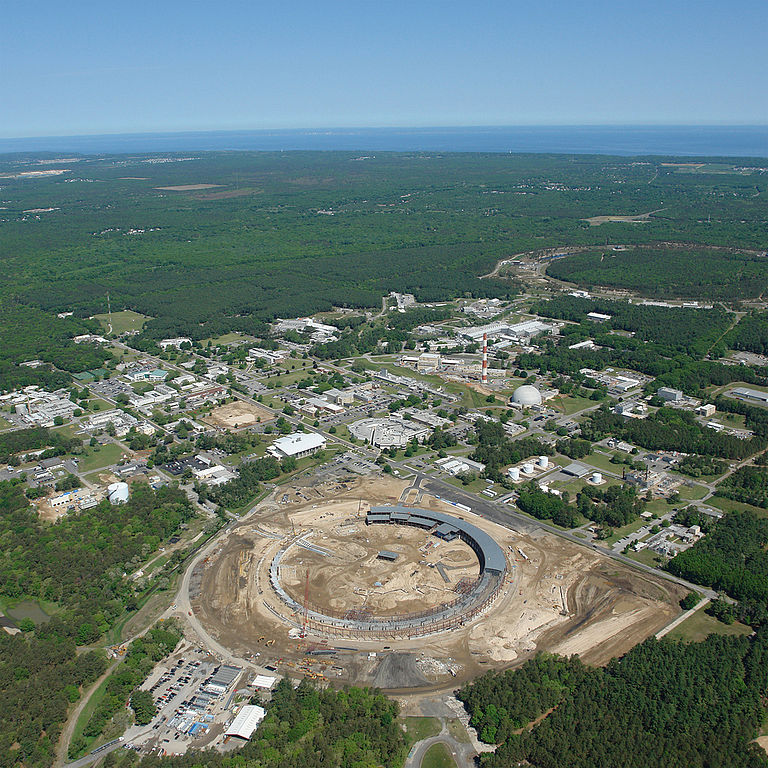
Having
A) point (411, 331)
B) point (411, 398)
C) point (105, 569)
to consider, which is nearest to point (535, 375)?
point (411, 398)

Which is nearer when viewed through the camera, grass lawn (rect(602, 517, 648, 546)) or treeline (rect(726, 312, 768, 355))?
grass lawn (rect(602, 517, 648, 546))

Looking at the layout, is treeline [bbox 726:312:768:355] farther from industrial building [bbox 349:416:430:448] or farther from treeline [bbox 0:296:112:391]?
treeline [bbox 0:296:112:391]

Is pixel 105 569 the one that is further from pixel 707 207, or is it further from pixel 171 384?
pixel 707 207

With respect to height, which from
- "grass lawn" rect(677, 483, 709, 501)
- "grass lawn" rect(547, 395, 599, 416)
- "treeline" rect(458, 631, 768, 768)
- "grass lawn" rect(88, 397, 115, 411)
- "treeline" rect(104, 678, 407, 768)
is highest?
"treeline" rect(458, 631, 768, 768)

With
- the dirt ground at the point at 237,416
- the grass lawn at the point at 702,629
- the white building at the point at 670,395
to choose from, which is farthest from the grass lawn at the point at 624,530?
the dirt ground at the point at 237,416

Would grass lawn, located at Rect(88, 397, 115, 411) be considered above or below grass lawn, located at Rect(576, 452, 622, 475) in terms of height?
below

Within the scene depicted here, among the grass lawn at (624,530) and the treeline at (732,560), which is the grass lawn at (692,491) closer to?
the treeline at (732,560)

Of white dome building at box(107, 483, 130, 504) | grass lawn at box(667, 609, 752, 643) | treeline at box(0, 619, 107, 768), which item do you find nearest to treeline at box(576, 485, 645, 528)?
grass lawn at box(667, 609, 752, 643)

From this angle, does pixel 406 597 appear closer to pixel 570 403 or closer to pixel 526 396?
pixel 526 396
